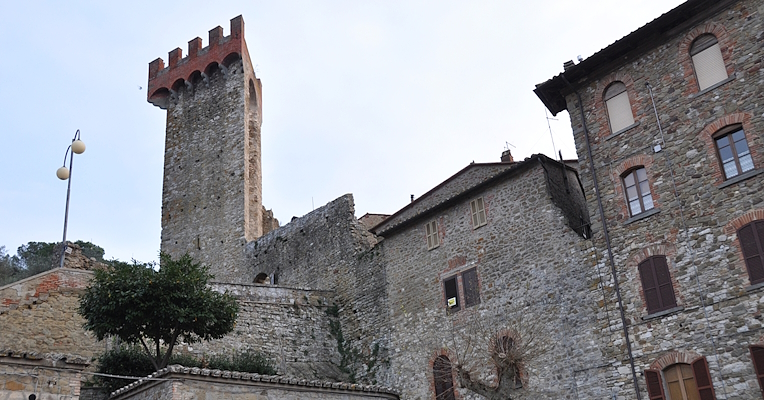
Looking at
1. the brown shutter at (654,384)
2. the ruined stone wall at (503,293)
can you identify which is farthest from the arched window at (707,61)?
the brown shutter at (654,384)

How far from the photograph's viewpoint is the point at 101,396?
2017 centimetres

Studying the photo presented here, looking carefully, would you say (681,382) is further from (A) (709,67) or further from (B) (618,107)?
(A) (709,67)

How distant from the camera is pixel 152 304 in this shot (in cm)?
1908

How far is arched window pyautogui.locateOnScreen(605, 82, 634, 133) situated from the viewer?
728 inches

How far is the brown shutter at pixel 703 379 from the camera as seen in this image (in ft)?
50.0

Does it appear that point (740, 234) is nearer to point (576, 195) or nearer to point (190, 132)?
point (576, 195)

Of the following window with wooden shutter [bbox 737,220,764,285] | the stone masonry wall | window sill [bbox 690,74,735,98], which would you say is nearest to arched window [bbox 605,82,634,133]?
window sill [bbox 690,74,735,98]

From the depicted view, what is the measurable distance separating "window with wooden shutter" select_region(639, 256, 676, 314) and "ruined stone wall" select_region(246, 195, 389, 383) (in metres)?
9.68

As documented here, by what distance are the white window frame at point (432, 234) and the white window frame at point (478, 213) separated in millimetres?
1589

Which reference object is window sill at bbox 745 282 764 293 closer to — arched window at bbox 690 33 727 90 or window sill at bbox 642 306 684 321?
window sill at bbox 642 306 684 321

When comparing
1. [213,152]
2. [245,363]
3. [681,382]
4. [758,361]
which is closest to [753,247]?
[758,361]

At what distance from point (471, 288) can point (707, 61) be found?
895 centimetres

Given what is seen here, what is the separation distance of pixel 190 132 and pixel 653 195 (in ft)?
80.8

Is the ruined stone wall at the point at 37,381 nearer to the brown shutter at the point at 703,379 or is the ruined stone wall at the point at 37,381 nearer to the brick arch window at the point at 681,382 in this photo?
the brick arch window at the point at 681,382
